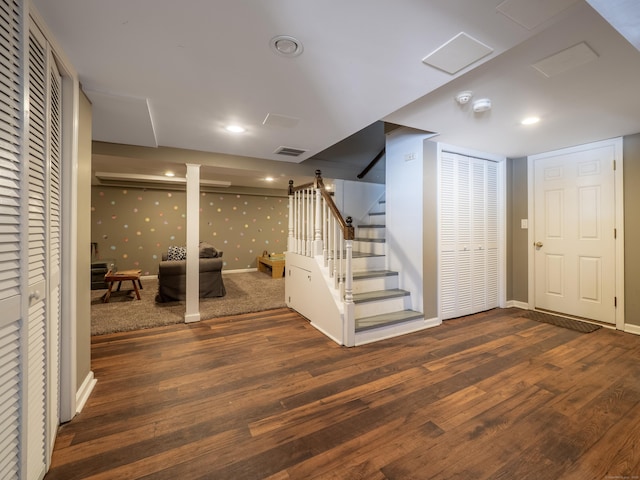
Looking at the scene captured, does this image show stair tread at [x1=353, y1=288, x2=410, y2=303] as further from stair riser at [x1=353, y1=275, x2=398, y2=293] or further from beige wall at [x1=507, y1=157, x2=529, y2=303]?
beige wall at [x1=507, y1=157, x2=529, y2=303]

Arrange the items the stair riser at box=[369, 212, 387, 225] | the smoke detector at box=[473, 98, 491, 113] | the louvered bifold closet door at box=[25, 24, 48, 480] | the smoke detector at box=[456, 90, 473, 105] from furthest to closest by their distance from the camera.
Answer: the stair riser at box=[369, 212, 387, 225] < the smoke detector at box=[473, 98, 491, 113] < the smoke detector at box=[456, 90, 473, 105] < the louvered bifold closet door at box=[25, 24, 48, 480]

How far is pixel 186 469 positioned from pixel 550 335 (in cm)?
342

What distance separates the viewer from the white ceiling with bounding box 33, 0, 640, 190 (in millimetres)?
1223

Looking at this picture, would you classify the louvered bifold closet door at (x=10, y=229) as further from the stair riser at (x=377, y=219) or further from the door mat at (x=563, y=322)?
the door mat at (x=563, y=322)

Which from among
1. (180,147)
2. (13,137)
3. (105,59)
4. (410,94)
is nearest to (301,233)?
(180,147)

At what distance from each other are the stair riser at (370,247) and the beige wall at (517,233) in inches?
75.0

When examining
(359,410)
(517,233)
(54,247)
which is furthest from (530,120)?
(54,247)

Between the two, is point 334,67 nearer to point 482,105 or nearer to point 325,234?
point 482,105

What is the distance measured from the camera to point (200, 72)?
1683 millimetres

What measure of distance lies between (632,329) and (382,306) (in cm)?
264

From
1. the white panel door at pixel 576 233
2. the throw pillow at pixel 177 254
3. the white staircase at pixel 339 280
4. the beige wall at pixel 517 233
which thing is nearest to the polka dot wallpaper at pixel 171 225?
the throw pillow at pixel 177 254

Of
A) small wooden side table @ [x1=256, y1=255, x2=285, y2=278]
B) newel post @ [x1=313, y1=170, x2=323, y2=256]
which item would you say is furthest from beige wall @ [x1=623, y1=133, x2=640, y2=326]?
small wooden side table @ [x1=256, y1=255, x2=285, y2=278]

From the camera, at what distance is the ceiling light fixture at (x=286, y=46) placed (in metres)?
1.39

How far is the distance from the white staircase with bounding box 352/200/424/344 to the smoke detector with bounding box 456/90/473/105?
6.08 feet
